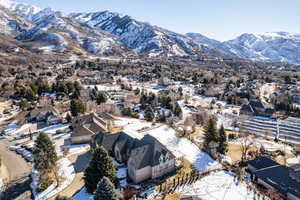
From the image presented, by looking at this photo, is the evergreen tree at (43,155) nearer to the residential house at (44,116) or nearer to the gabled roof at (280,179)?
the residential house at (44,116)

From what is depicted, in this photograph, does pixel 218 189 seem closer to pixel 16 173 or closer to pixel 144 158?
pixel 144 158

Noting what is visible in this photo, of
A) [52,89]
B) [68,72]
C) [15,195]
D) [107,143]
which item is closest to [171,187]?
[107,143]

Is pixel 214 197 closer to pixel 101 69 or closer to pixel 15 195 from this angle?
pixel 15 195

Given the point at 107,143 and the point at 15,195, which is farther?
the point at 107,143

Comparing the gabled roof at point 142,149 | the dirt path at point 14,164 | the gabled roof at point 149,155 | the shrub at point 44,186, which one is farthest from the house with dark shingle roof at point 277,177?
the dirt path at point 14,164

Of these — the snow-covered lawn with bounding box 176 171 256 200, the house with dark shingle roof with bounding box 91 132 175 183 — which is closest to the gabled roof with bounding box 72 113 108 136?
the house with dark shingle roof with bounding box 91 132 175 183

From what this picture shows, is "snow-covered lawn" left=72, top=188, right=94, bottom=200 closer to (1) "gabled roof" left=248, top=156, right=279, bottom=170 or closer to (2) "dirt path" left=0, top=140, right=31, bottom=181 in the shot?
(2) "dirt path" left=0, top=140, right=31, bottom=181
